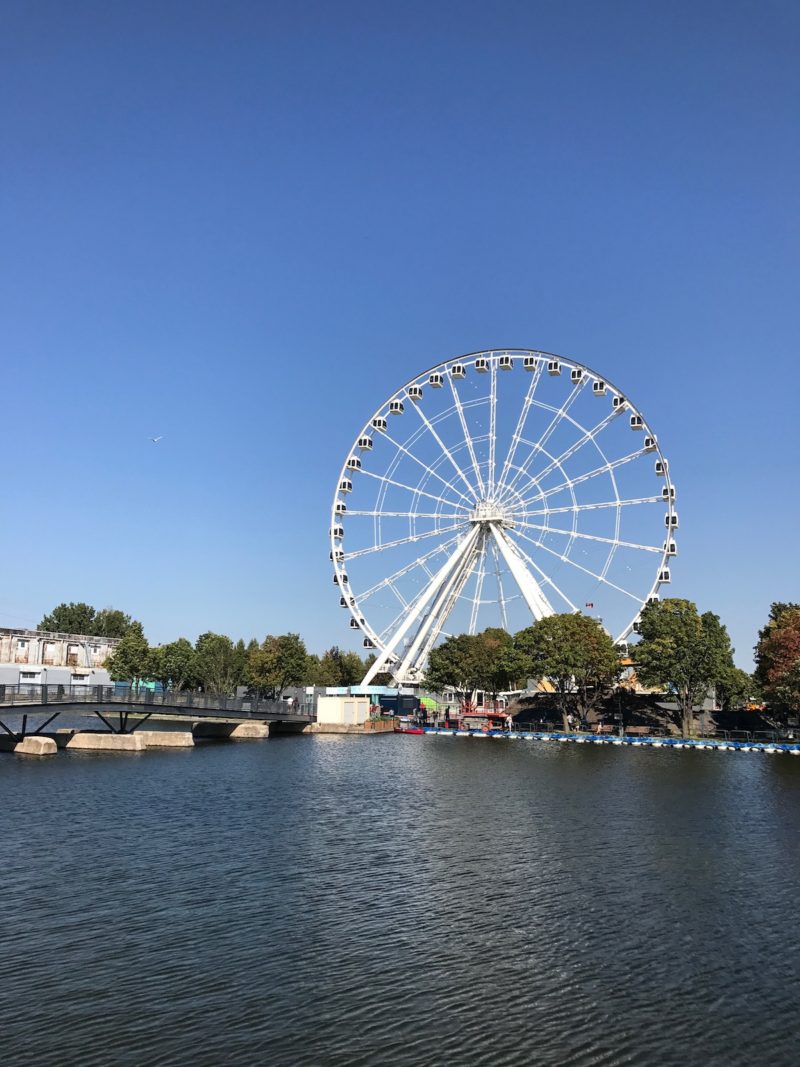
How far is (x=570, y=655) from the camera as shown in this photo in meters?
96.3

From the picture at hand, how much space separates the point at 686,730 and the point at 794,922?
243 feet

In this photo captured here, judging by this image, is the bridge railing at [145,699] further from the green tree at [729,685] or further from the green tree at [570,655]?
the green tree at [729,685]

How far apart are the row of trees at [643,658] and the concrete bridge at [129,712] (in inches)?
1050

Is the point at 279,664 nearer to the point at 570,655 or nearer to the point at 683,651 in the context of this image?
the point at 570,655

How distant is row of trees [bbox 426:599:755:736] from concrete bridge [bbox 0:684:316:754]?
87.5ft

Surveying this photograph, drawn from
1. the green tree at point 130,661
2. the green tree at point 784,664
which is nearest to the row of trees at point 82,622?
the green tree at point 130,661

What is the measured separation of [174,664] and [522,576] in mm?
71815

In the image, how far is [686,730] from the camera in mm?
94625

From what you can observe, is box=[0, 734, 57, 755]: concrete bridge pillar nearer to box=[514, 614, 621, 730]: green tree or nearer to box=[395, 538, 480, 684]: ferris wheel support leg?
box=[395, 538, 480, 684]: ferris wheel support leg

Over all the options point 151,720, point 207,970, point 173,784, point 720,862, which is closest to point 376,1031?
point 207,970

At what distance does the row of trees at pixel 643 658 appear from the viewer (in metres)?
92.3

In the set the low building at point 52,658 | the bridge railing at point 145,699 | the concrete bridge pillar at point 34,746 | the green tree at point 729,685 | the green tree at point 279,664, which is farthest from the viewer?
the green tree at point 279,664

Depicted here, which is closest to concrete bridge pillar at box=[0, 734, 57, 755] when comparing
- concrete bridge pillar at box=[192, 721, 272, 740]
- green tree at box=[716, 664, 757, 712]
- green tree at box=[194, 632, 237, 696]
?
concrete bridge pillar at box=[192, 721, 272, 740]

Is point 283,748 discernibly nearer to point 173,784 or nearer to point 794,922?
point 173,784
